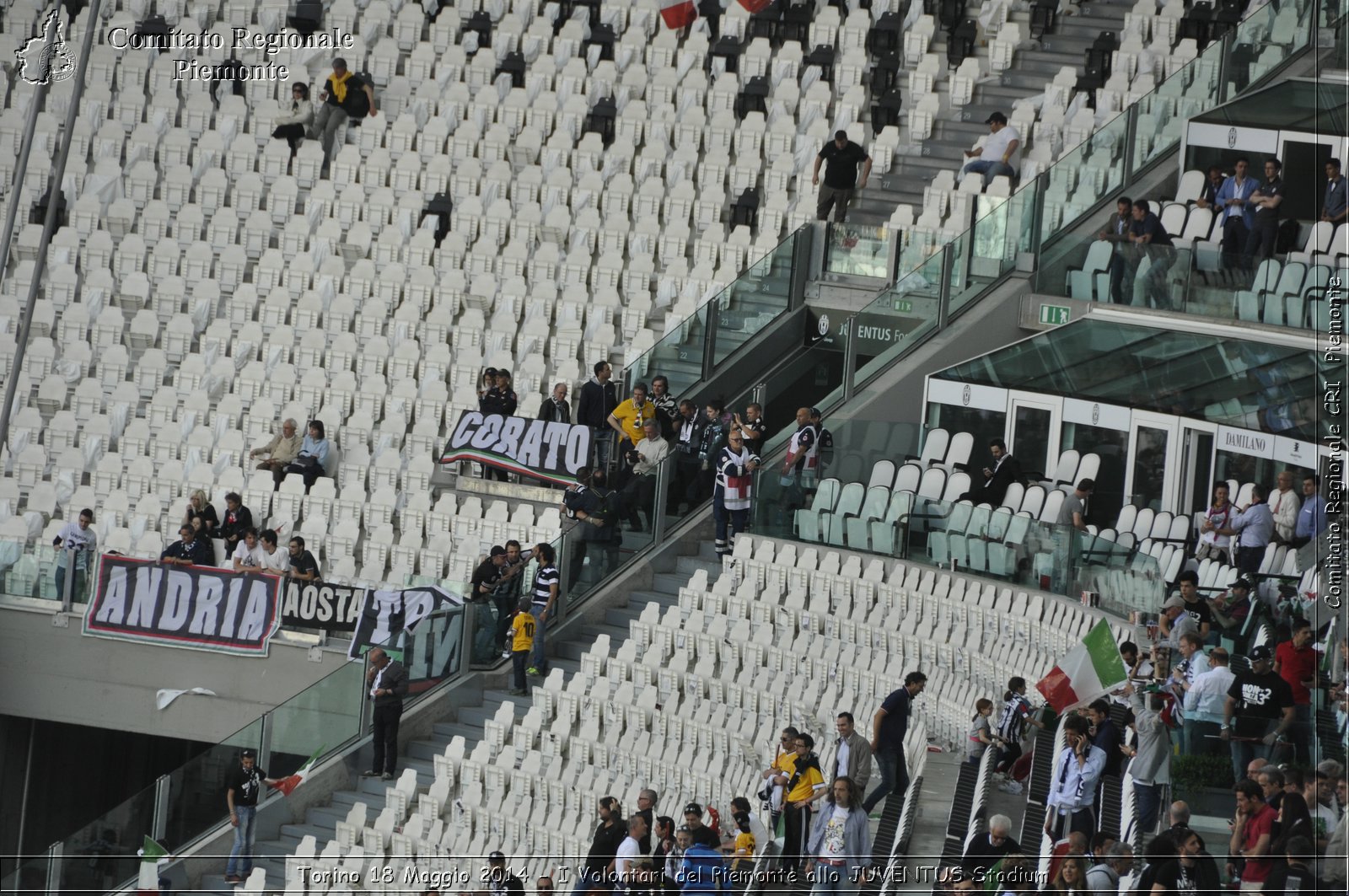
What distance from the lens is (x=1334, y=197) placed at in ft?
66.5

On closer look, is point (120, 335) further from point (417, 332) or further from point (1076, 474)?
point (1076, 474)

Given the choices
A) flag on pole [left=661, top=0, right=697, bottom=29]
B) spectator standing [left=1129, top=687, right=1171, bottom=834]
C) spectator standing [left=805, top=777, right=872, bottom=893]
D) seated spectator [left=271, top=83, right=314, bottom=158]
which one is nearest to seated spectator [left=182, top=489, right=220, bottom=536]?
seated spectator [left=271, top=83, right=314, bottom=158]

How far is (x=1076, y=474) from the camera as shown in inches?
822

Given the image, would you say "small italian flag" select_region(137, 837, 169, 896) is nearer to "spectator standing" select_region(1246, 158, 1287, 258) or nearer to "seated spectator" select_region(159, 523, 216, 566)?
"seated spectator" select_region(159, 523, 216, 566)

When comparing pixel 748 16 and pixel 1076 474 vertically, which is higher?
pixel 748 16

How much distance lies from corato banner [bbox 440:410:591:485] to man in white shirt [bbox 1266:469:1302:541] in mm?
6676

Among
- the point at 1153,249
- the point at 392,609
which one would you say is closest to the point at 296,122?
the point at 392,609

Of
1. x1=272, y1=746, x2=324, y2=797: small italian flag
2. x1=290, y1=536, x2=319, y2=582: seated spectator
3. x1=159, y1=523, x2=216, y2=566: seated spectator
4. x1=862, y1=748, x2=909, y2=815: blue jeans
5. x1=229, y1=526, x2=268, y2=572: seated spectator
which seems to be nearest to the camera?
x1=862, y1=748, x2=909, y2=815: blue jeans

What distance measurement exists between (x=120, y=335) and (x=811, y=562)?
9.07m

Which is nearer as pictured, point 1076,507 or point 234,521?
point 1076,507

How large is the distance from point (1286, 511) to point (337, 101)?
13.3 metres

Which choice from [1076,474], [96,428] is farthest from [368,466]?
[1076,474]

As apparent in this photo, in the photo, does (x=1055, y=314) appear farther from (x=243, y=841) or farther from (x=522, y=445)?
(x=243, y=841)

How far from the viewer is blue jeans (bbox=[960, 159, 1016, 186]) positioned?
23.8 metres
